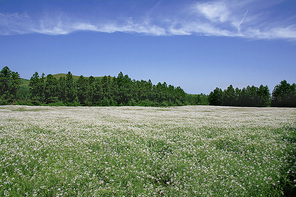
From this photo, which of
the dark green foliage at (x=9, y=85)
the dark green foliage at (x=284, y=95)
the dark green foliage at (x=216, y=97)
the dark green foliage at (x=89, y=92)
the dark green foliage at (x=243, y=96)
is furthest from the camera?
the dark green foliage at (x=216, y=97)

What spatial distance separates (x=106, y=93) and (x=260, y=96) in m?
78.0

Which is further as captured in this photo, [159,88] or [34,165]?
[159,88]

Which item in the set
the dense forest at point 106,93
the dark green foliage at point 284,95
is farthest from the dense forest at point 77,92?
the dark green foliage at point 284,95

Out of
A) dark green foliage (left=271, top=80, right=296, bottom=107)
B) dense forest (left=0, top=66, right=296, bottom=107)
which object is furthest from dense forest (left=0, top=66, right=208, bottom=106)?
dark green foliage (left=271, top=80, right=296, bottom=107)

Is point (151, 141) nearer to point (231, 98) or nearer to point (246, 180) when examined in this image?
point (246, 180)

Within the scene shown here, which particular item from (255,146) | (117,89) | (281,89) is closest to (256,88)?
(281,89)

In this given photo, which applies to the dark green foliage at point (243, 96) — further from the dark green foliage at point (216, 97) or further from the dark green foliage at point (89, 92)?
the dark green foliage at point (89, 92)

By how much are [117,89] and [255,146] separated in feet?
240

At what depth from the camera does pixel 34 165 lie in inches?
259

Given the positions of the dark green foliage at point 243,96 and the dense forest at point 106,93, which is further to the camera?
the dark green foliage at point 243,96

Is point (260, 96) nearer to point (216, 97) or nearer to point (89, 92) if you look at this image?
point (216, 97)

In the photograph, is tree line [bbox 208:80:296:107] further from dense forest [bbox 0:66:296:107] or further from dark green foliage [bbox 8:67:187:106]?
dark green foliage [bbox 8:67:187:106]

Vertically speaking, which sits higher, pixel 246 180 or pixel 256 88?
pixel 256 88

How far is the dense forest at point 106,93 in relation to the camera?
63.5 meters
